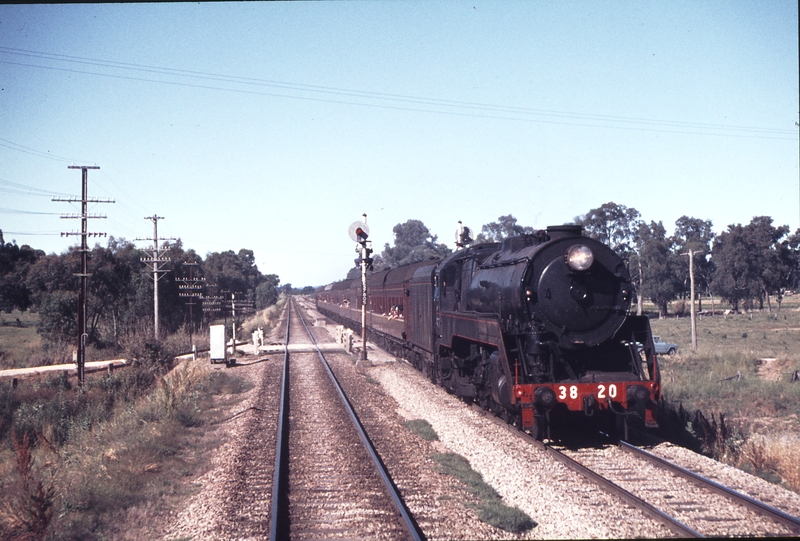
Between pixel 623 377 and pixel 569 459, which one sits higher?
pixel 623 377

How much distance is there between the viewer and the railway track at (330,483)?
6488 millimetres

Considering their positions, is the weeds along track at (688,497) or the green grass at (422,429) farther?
the green grass at (422,429)

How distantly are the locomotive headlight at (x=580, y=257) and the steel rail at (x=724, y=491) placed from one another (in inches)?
114

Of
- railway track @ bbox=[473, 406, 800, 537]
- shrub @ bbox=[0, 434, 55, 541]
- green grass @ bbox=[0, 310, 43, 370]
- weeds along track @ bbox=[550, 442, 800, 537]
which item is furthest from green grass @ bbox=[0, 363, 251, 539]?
green grass @ bbox=[0, 310, 43, 370]

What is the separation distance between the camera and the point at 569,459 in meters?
8.65

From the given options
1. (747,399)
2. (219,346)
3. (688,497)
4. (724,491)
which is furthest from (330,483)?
(219,346)

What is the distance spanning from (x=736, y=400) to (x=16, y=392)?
2526 centimetres

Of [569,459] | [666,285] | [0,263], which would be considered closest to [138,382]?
[569,459]

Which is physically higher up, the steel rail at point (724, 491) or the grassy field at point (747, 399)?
the steel rail at point (724, 491)

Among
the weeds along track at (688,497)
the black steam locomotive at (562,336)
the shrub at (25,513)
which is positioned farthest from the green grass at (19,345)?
the weeds along track at (688,497)

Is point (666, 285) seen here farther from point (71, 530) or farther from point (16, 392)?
point (71, 530)

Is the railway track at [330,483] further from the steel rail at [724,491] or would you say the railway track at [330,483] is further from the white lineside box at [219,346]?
the white lineside box at [219,346]

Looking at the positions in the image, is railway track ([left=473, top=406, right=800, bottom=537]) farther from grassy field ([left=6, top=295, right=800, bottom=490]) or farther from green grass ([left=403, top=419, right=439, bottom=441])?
green grass ([left=403, top=419, right=439, bottom=441])

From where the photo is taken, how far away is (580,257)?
9602 millimetres
